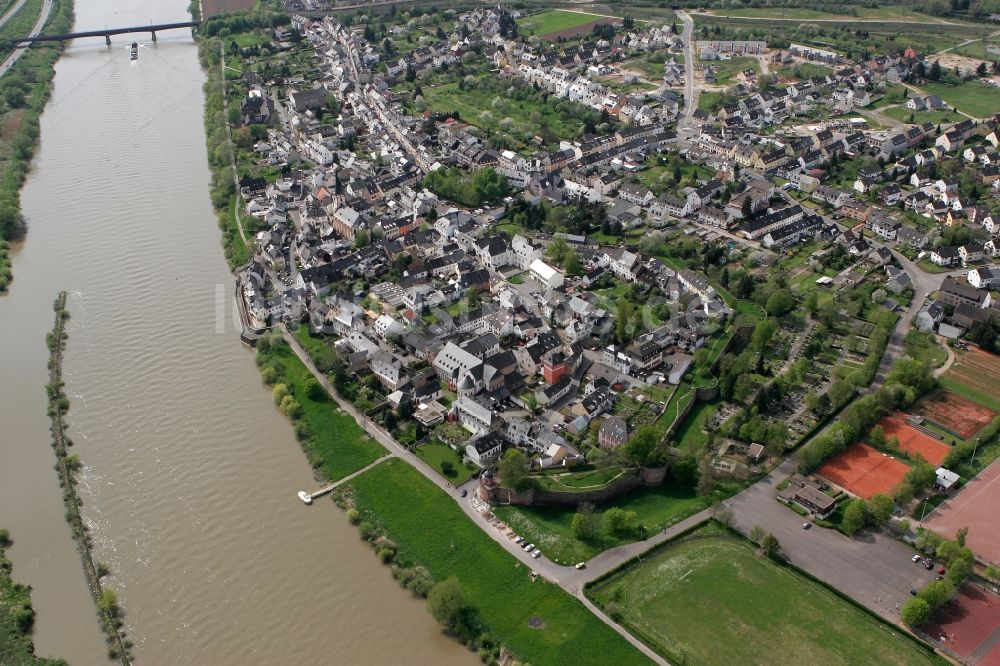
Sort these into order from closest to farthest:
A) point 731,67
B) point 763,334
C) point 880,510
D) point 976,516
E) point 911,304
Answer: point 880,510, point 976,516, point 763,334, point 911,304, point 731,67

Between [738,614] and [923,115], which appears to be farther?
[923,115]

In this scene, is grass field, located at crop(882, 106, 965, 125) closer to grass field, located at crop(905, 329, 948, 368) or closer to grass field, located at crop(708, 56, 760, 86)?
grass field, located at crop(708, 56, 760, 86)

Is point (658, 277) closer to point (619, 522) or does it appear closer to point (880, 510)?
point (880, 510)

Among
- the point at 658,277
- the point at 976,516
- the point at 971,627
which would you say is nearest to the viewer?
the point at 971,627

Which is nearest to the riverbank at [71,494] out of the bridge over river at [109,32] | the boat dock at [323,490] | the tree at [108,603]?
the tree at [108,603]

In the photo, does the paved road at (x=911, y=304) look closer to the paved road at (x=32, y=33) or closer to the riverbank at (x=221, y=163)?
the riverbank at (x=221, y=163)

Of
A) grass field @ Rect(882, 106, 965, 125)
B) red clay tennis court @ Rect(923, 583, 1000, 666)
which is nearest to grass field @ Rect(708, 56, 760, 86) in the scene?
grass field @ Rect(882, 106, 965, 125)

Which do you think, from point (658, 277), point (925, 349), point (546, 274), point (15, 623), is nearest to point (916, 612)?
point (925, 349)
